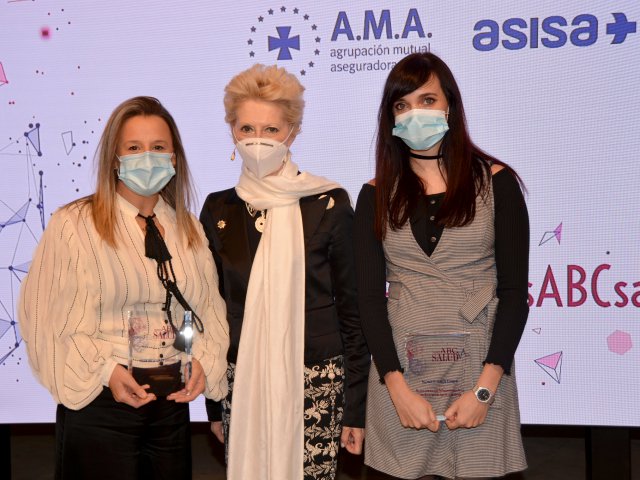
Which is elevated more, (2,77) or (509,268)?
(2,77)

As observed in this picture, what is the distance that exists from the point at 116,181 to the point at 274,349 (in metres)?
0.76

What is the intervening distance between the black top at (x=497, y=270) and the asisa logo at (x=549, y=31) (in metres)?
1.24

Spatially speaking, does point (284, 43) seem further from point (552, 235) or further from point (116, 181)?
point (552, 235)

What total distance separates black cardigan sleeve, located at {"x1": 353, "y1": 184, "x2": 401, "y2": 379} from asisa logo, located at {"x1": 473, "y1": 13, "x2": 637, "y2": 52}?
1289 mm

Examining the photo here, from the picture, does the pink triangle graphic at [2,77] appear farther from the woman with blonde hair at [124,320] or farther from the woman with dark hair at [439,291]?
the woman with dark hair at [439,291]

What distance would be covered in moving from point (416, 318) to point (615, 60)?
5.66ft

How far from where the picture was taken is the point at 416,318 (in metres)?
2.29

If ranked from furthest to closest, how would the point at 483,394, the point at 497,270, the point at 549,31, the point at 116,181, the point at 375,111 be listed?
the point at 375,111, the point at 549,31, the point at 116,181, the point at 497,270, the point at 483,394

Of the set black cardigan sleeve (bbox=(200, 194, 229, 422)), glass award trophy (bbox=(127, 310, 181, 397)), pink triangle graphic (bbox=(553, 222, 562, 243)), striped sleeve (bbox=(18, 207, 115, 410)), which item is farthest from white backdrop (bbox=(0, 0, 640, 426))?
glass award trophy (bbox=(127, 310, 181, 397))

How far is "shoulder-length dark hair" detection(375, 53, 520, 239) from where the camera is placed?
7.61ft

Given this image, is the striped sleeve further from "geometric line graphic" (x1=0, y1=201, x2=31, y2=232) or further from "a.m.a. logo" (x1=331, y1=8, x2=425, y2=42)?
"a.m.a. logo" (x1=331, y1=8, x2=425, y2=42)

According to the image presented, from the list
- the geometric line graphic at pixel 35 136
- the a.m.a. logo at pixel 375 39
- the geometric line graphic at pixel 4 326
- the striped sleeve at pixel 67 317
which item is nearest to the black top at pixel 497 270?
the striped sleeve at pixel 67 317

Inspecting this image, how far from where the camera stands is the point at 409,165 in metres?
2.47

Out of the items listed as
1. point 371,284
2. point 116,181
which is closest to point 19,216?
point 116,181
